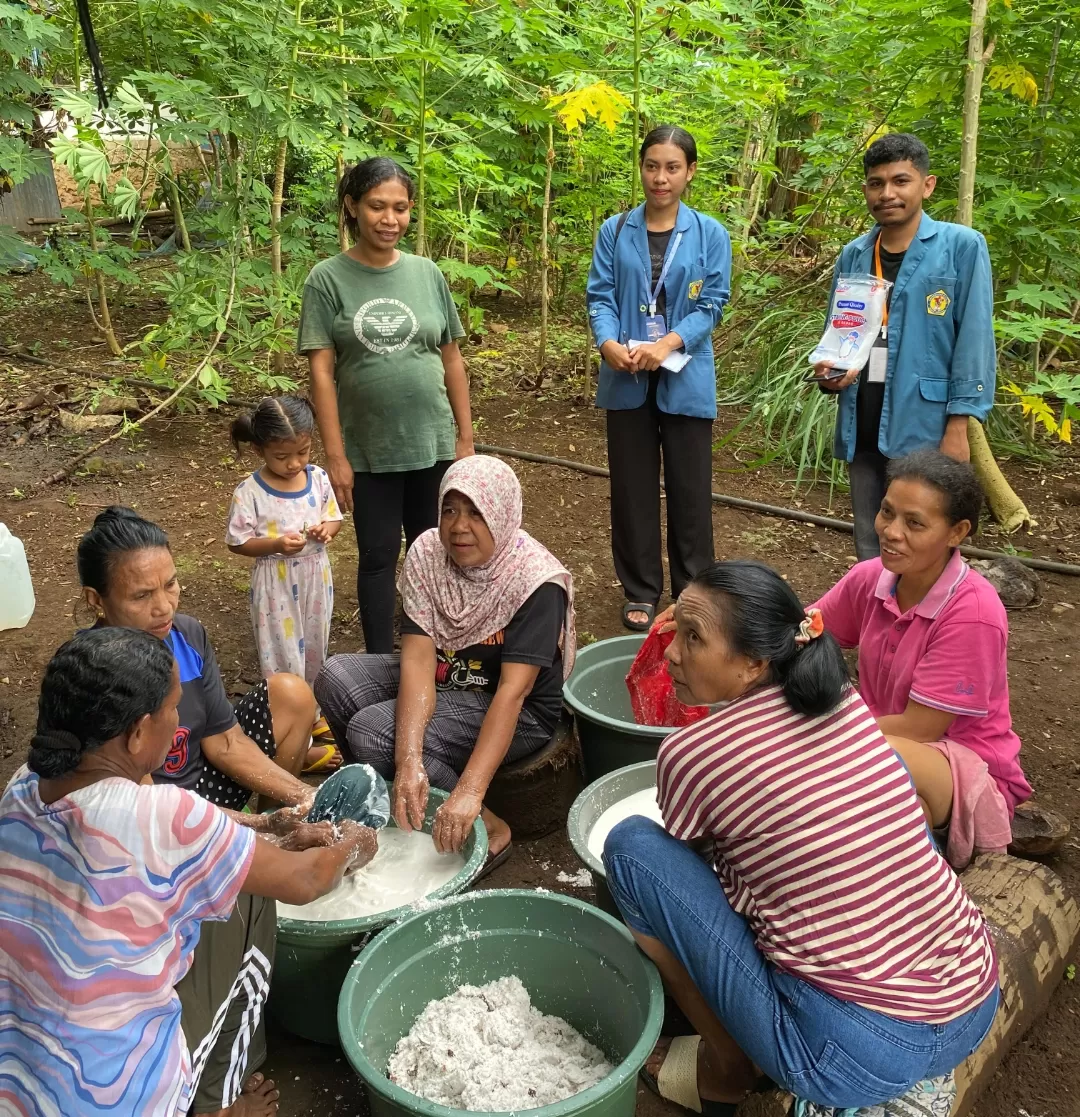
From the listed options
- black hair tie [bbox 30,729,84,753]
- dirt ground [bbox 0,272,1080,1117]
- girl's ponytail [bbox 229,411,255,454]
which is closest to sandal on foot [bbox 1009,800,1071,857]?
dirt ground [bbox 0,272,1080,1117]

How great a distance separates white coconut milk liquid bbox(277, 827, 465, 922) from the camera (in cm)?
218

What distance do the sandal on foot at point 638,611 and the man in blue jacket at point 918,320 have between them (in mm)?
1080

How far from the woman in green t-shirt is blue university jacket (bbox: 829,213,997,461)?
4.76 feet

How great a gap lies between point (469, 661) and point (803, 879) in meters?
1.21

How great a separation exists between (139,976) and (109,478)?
4345mm

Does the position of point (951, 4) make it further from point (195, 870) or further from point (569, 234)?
point (195, 870)

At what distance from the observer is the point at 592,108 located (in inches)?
157

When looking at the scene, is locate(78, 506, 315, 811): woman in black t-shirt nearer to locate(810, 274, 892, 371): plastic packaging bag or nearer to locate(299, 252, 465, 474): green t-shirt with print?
locate(299, 252, 465, 474): green t-shirt with print

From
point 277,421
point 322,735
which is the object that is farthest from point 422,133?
point 322,735

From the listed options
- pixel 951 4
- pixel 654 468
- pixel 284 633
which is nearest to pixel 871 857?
pixel 284 633

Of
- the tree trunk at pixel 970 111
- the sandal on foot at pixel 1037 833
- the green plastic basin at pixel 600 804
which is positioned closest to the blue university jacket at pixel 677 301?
the tree trunk at pixel 970 111

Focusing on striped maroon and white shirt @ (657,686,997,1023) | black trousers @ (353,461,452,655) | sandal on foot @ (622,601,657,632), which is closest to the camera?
striped maroon and white shirt @ (657,686,997,1023)

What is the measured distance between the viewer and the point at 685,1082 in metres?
1.90

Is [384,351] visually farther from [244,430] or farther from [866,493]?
[866,493]
